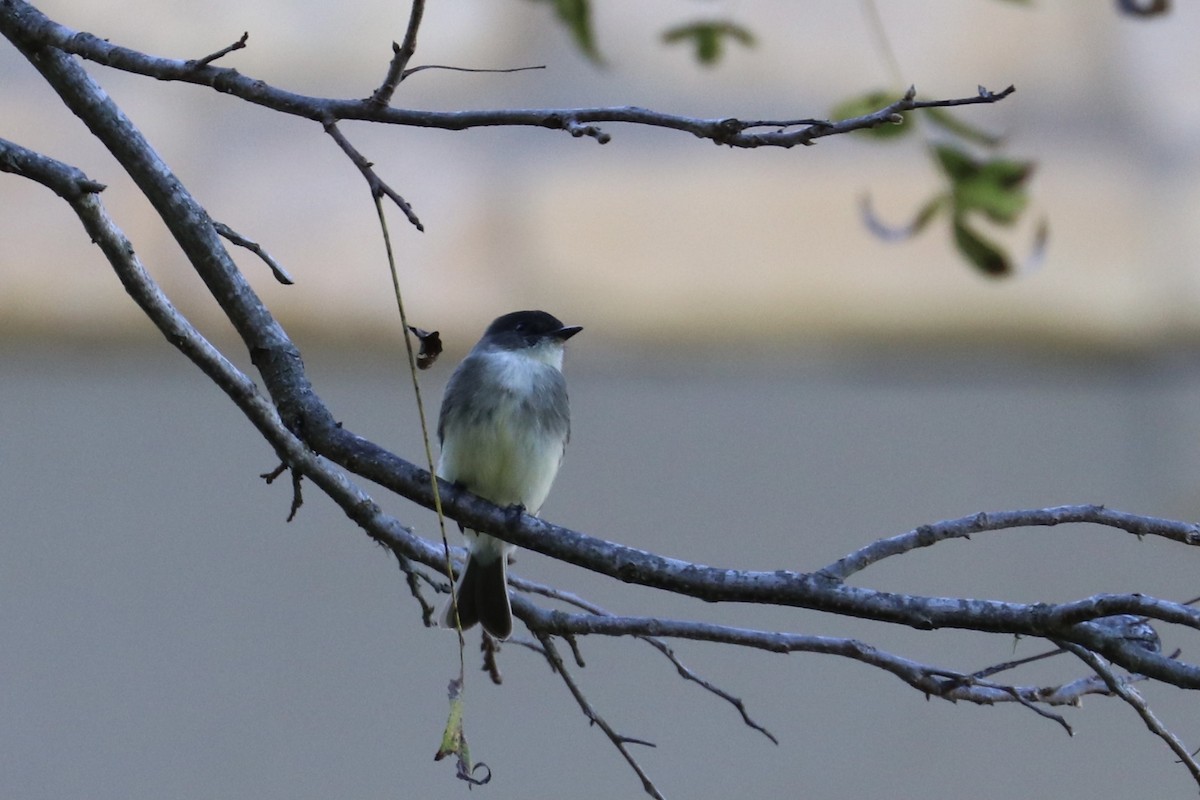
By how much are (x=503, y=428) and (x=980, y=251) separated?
1.66 m

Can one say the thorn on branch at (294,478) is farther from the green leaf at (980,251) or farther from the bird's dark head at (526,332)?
the bird's dark head at (526,332)

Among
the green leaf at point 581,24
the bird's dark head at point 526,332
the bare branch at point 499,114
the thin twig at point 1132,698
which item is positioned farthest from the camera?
the bird's dark head at point 526,332

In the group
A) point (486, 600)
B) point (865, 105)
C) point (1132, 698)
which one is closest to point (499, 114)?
point (865, 105)

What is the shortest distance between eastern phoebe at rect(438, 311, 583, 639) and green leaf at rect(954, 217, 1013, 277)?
61.7 inches

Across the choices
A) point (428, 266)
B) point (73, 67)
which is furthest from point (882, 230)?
point (428, 266)

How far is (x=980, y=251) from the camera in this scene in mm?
1810

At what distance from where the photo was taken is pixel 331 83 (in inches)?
213

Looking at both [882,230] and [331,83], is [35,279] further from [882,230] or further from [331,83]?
[882,230]

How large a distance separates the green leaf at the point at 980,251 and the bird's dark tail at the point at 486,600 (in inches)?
51.8

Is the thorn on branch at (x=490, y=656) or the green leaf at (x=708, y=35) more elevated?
the green leaf at (x=708, y=35)

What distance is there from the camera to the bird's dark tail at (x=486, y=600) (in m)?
2.94

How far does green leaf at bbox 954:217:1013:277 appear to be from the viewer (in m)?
1.79

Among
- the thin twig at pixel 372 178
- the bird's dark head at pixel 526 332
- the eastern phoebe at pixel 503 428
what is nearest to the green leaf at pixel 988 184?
the thin twig at pixel 372 178

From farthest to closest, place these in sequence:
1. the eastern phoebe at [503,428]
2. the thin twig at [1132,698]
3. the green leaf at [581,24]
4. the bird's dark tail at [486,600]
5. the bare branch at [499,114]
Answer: the eastern phoebe at [503,428], the bird's dark tail at [486,600], the green leaf at [581,24], the thin twig at [1132,698], the bare branch at [499,114]
